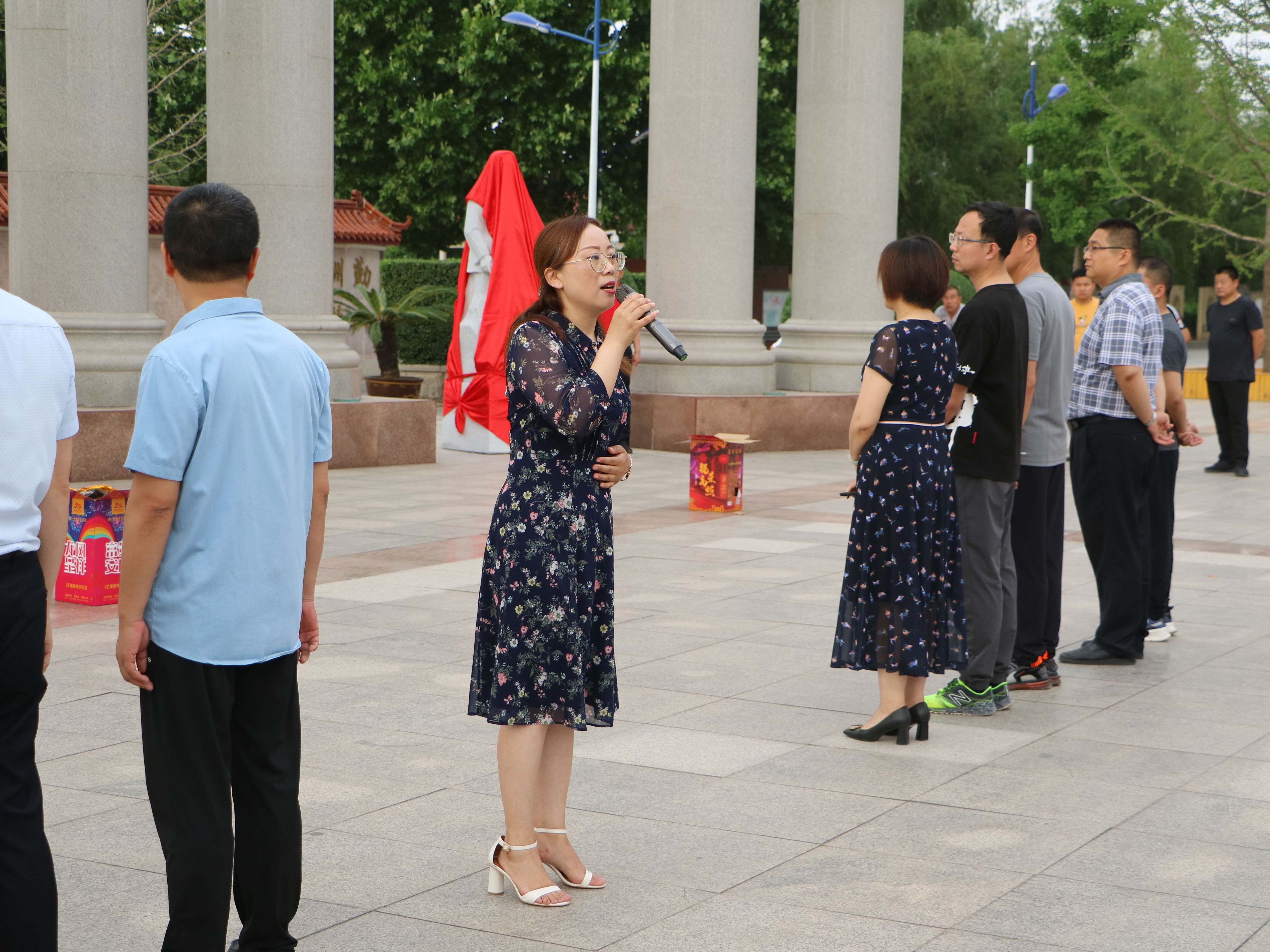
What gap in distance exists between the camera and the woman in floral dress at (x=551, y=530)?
13.4 feet

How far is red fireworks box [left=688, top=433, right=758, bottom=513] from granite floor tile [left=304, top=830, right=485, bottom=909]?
7796mm

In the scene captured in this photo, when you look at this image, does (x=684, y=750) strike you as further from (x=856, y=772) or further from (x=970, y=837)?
(x=970, y=837)

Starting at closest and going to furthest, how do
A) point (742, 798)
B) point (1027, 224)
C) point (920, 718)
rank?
point (742, 798), point (920, 718), point (1027, 224)

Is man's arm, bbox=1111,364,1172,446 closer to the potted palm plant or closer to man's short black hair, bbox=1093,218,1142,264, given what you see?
man's short black hair, bbox=1093,218,1142,264

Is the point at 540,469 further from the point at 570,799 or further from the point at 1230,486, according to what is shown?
the point at 1230,486

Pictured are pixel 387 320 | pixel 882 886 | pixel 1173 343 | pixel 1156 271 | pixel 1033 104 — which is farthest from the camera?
pixel 1033 104

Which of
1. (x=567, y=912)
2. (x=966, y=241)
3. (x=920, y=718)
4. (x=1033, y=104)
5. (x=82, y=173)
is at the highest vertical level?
(x=1033, y=104)

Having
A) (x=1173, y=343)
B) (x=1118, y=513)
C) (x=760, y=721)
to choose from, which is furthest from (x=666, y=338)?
(x=1173, y=343)

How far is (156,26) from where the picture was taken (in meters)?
30.0

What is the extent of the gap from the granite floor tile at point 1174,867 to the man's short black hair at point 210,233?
2.80 meters

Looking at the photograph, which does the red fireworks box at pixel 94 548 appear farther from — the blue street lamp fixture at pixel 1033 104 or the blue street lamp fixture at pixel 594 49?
the blue street lamp fixture at pixel 1033 104

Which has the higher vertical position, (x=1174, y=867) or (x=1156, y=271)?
(x=1156, y=271)

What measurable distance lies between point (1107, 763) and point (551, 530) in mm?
2639

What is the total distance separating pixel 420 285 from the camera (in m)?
32.4
